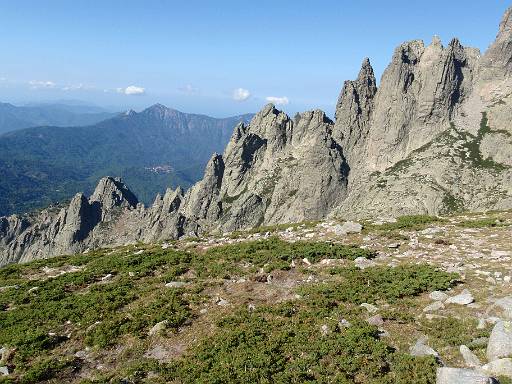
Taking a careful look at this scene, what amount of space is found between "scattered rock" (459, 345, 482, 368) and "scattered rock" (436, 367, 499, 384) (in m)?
1.61

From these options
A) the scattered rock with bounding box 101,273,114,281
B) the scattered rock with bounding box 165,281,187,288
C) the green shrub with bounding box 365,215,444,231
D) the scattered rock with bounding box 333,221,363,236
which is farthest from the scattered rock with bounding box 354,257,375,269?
the scattered rock with bounding box 101,273,114,281

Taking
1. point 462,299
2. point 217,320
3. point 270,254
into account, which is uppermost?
point 462,299

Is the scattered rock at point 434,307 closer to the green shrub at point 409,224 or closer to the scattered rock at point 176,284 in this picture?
the scattered rock at point 176,284

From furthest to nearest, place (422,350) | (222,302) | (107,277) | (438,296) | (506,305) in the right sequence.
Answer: (107,277) → (222,302) → (438,296) → (506,305) → (422,350)

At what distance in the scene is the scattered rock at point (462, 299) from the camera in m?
19.0

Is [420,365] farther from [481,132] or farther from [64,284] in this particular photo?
[481,132]

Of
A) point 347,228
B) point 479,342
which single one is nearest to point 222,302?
point 479,342

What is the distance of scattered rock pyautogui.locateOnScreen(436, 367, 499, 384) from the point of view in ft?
40.5

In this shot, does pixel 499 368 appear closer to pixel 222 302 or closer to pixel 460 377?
pixel 460 377

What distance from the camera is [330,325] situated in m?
18.3

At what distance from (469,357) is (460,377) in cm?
242

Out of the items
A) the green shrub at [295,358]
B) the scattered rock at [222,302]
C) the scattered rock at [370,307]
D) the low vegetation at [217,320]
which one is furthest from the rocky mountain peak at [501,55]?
the green shrub at [295,358]

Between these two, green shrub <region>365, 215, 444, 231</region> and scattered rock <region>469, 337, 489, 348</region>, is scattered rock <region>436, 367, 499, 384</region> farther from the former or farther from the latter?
green shrub <region>365, 215, 444, 231</region>

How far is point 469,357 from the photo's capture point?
14906 millimetres
